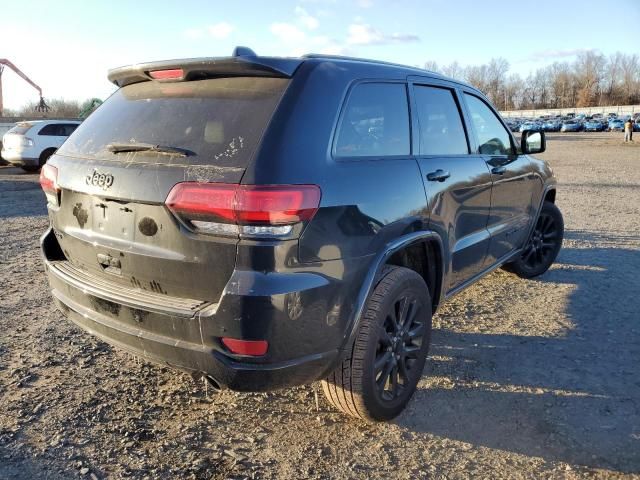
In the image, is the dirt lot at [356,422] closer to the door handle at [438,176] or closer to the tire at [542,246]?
the tire at [542,246]

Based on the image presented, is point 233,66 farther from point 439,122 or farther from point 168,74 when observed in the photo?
point 439,122

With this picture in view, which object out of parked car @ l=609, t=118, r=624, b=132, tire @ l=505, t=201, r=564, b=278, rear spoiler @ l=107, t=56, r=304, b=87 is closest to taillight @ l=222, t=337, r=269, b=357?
rear spoiler @ l=107, t=56, r=304, b=87


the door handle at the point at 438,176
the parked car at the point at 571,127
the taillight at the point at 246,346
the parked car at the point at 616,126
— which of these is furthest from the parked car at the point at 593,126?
the taillight at the point at 246,346

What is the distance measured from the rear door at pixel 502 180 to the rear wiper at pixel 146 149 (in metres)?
2.33

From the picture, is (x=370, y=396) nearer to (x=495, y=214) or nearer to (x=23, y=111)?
(x=495, y=214)

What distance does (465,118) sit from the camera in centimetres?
382

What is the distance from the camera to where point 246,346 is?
2193 mm

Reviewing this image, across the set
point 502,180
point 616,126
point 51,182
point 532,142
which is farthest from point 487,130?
point 616,126

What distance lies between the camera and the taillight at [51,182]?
2820mm

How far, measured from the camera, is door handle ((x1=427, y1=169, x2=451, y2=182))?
3.07 meters

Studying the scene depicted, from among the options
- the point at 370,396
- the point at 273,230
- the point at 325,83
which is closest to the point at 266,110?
the point at 325,83

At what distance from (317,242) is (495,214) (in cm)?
226

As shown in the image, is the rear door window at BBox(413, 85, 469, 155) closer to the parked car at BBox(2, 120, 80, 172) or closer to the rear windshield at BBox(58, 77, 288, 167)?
the rear windshield at BBox(58, 77, 288, 167)

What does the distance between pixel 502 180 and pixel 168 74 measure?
105 inches
